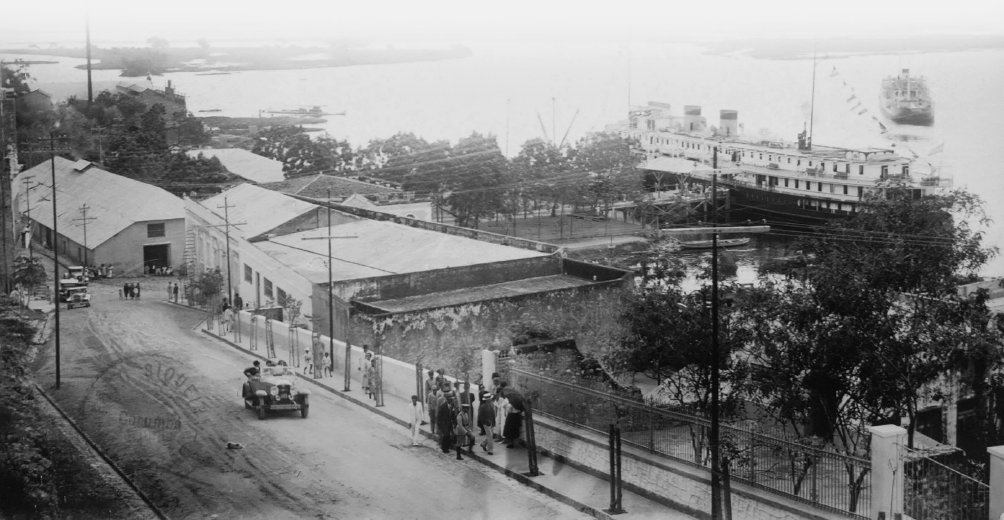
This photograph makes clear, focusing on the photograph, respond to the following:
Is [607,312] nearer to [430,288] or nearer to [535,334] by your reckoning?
[535,334]

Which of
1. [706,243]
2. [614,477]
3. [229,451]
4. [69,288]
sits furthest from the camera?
[706,243]

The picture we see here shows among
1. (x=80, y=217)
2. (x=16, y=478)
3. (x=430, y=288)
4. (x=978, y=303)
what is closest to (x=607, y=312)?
(x=430, y=288)

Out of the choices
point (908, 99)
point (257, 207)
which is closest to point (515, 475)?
point (908, 99)

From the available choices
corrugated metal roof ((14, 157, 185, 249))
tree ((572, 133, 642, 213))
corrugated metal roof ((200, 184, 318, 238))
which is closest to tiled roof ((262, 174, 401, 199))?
corrugated metal roof ((200, 184, 318, 238))

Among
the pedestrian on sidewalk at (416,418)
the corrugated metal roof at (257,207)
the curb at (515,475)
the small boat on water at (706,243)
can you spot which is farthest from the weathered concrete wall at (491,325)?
the corrugated metal roof at (257,207)

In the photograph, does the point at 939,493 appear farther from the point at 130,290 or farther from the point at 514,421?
the point at 130,290

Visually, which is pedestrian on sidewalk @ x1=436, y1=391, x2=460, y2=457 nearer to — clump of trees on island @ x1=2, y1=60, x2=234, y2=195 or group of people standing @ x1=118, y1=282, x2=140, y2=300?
clump of trees on island @ x1=2, y1=60, x2=234, y2=195

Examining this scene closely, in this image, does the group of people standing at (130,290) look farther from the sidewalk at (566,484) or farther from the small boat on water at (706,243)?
the small boat on water at (706,243)
